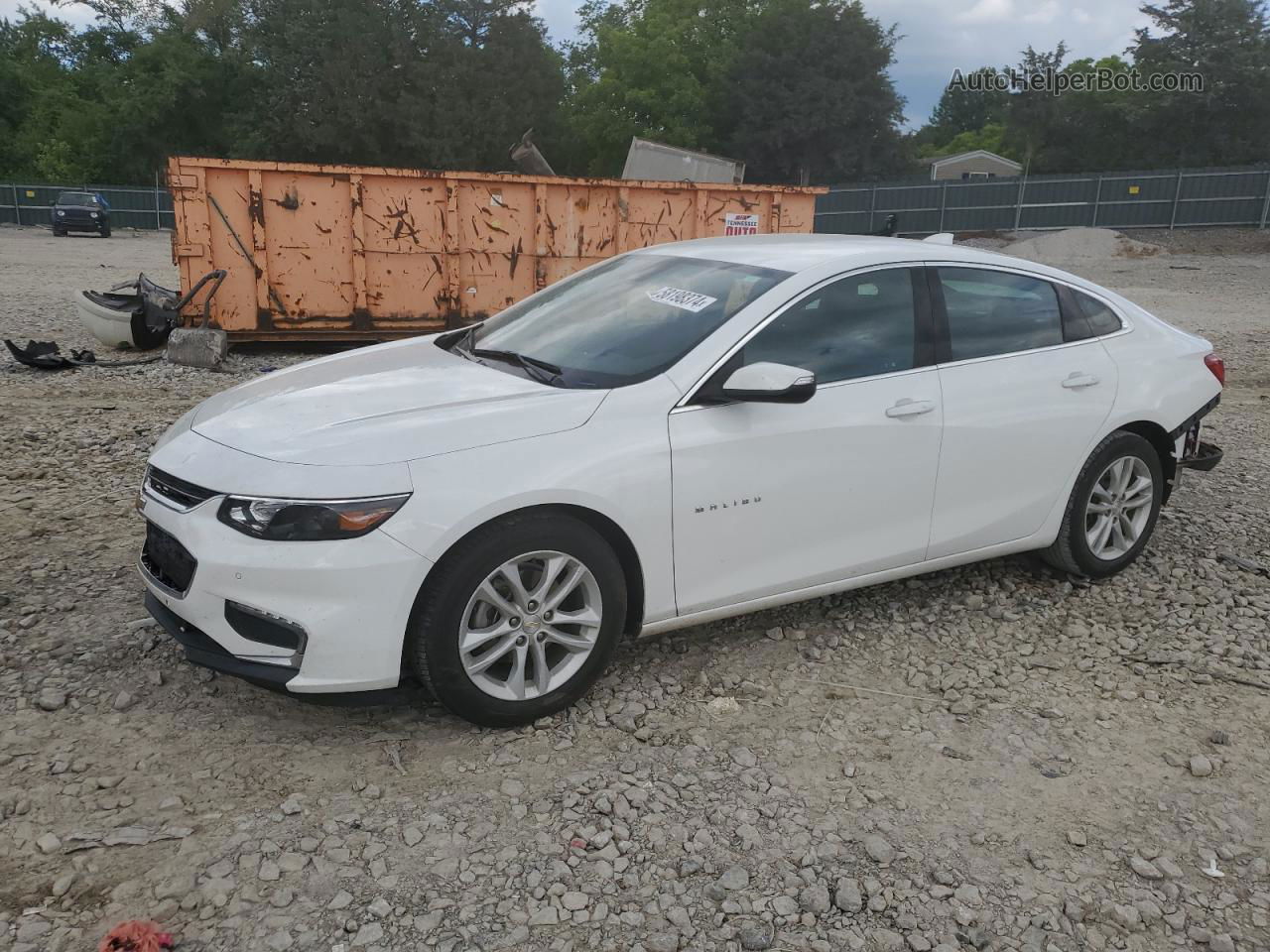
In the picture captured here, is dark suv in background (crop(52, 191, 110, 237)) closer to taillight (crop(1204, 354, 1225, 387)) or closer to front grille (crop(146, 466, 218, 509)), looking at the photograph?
front grille (crop(146, 466, 218, 509))

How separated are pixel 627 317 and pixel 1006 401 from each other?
1.58 metres

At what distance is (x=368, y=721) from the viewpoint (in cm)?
344

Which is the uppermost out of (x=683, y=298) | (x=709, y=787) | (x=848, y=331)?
(x=683, y=298)

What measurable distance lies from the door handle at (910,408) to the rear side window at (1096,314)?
45.2 inches

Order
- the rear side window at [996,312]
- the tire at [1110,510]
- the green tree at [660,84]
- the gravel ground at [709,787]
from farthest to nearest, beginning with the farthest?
the green tree at [660,84]
the tire at [1110,510]
the rear side window at [996,312]
the gravel ground at [709,787]

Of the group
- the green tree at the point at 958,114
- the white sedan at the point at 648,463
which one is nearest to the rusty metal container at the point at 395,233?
the white sedan at the point at 648,463

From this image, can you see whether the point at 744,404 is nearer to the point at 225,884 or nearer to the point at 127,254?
the point at 225,884

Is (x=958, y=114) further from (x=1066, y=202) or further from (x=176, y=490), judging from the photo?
(x=176, y=490)

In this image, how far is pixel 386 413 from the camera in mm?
3318

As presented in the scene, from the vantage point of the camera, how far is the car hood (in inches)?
123

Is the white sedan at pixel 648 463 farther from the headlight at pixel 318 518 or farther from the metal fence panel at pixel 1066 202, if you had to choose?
the metal fence panel at pixel 1066 202

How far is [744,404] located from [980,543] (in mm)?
1394

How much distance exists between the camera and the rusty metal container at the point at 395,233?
9.52 metres

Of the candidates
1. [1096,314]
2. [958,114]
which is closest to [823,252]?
[1096,314]
